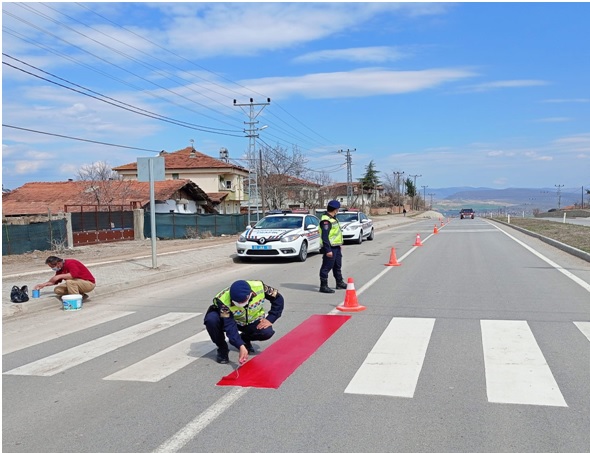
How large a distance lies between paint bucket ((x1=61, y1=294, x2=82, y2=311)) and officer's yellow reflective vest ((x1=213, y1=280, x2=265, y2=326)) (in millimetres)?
4855

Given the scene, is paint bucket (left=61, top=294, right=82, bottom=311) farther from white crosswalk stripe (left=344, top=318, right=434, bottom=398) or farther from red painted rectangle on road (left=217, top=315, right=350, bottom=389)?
white crosswalk stripe (left=344, top=318, right=434, bottom=398)

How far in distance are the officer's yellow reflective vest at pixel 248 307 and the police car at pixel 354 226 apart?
18905mm

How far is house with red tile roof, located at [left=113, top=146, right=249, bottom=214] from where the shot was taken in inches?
2301

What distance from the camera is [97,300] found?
10.9m

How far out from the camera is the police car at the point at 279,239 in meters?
17.1

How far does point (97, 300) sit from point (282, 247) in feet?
23.0

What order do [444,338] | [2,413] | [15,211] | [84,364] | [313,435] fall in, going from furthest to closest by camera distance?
1. [15,211]
2. [444,338]
3. [84,364]
4. [2,413]
5. [313,435]

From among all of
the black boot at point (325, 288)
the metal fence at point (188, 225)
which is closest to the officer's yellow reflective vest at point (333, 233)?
the black boot at point (325, 288)

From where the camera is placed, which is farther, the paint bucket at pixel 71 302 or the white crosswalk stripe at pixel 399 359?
the paint bucket at pixel 71 302

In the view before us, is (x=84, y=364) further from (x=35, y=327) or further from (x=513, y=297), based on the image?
(x=513, y=297)

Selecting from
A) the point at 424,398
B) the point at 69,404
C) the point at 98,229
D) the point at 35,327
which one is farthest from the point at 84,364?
the point at 98,229

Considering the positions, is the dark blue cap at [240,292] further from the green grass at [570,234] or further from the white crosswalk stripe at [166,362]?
the green grass at [570,234]

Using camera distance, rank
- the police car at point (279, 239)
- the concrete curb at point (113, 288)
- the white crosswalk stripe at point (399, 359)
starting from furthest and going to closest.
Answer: the police car at point (279, 239) < the concrete curb at point (113, 288) < the white crosswalk stripe at point (399, 359)

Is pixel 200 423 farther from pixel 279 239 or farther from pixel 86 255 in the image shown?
pixel 86 255
